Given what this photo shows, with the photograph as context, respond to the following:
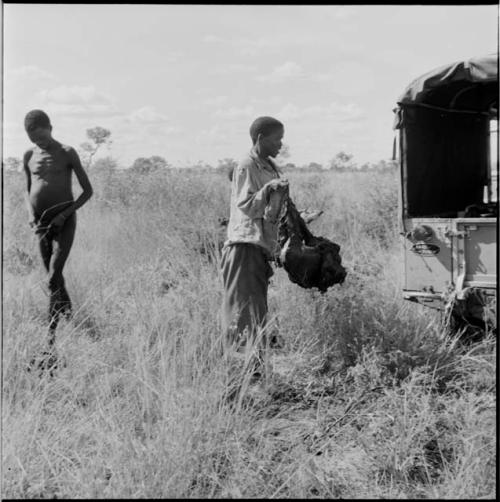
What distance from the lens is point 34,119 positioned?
197 inches

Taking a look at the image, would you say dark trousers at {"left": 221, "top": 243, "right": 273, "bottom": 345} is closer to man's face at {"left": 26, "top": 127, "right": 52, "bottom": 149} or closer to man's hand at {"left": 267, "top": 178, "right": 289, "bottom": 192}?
man's hand at {"left": 267, "top": 178, "right": 289, "bottom": 192}

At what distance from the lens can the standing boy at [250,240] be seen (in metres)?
4.42

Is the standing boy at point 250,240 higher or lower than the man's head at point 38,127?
lower

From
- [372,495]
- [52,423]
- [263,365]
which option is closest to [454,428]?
[372,495]

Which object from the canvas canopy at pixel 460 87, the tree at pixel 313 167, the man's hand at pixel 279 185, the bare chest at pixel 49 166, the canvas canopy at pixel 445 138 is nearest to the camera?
the man's hand at pixel 279 185

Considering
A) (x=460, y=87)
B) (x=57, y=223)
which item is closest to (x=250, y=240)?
(x=57, y=223)

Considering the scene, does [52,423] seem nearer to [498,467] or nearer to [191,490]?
[191,490]

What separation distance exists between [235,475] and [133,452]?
497 mm

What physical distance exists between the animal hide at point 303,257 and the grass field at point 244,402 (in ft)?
1.69

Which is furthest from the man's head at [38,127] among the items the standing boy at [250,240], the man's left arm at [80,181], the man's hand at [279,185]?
the man's hand at [279,185]

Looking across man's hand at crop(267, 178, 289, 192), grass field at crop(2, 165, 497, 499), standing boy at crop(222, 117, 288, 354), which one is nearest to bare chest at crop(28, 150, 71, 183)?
grass field at crop(2, 165, 497, 499)

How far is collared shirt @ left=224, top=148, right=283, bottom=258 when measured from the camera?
4312 millimetres

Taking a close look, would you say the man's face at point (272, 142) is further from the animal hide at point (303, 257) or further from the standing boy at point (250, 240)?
the animal hide at point (303, 257)

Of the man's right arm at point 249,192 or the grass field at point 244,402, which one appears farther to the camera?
the man's right arm at point 249,192
